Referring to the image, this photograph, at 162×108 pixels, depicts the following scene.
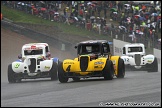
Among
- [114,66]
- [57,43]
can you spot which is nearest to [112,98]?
[114,66]

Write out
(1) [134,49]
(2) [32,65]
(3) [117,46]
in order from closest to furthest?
(2) [32,65], (1) [134,49], (3) [117,46]

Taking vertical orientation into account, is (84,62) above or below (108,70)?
above

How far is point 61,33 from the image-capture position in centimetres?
3647

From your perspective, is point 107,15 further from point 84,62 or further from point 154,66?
point 84,62

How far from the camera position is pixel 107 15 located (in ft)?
149

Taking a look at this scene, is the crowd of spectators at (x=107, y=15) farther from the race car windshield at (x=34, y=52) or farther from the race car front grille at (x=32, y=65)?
the race car front grille at (x=32, y=65)

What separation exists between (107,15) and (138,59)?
18089 millimetres

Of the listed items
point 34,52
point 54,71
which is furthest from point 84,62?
point 34,52

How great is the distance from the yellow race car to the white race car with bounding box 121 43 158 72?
6.79 metres

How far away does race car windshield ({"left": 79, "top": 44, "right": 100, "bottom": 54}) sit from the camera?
20.1 m

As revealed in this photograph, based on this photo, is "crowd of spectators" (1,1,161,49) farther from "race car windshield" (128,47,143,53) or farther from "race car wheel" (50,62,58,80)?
"race car wheel" (50,62,58,80)

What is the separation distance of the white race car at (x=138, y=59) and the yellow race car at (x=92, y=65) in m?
6.79

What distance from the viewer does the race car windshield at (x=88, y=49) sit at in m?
20.1

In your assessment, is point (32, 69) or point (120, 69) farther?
point (32, 69)
